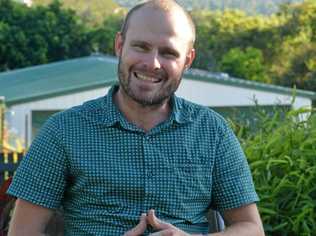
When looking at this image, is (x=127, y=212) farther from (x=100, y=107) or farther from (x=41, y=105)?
(x=41, y=105)

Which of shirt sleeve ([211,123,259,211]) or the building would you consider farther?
the building

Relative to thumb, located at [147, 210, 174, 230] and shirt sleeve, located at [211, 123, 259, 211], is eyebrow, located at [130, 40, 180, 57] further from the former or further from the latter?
thumb, located at [147, 210, 174, 230]

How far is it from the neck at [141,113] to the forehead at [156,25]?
0.24m

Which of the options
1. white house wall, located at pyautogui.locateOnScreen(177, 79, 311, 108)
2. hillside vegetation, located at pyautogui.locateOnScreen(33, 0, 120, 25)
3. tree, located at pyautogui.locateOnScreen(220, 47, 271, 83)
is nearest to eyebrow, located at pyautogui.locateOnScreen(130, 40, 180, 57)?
white house wall, located at pyautogui.locateOnScreen(177, 79, 311, 108)

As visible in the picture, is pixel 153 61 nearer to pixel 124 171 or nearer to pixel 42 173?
pixel 124 171

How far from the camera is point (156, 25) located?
3.06 meters

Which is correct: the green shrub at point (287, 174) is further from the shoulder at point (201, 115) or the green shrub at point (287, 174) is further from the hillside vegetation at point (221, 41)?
the hillside vegetation at point (221, 41)

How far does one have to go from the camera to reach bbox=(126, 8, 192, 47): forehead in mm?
3053

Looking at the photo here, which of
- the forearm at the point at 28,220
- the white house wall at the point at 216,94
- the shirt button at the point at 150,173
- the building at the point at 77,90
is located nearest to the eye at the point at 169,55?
the shirt button at the point at 150,173

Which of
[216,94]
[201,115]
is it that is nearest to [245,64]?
[216,94]

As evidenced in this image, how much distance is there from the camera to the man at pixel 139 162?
9.96ft

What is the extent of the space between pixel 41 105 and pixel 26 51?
17.8m

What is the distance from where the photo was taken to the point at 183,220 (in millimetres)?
3115

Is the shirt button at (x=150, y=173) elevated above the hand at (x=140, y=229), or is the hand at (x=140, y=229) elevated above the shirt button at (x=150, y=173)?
the shirt button at (x=150, y=173)
